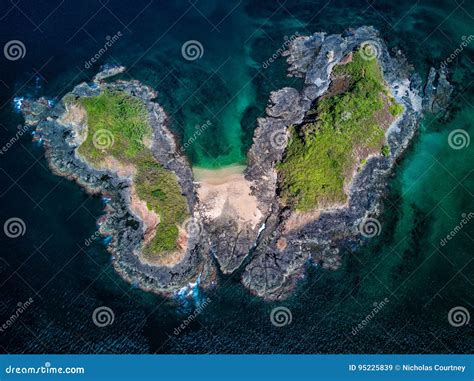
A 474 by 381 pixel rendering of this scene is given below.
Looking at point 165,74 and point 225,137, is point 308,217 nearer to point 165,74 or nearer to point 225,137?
point 225,137

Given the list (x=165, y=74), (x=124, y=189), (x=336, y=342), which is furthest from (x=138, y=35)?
(x=336, y=342)

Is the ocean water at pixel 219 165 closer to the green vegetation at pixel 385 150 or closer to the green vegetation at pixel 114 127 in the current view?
the green vegetation at pixel 385 150

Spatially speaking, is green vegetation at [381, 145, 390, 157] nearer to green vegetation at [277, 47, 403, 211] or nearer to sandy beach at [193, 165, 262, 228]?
green vegetation at [277, 47, 403, 211]

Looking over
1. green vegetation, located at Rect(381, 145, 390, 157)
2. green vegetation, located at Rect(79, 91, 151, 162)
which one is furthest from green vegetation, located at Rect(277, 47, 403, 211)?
green vegetation, located at Rect(79, 91, 151, 162)

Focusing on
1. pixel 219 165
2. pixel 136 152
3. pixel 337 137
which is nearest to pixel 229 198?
pixel 219 165

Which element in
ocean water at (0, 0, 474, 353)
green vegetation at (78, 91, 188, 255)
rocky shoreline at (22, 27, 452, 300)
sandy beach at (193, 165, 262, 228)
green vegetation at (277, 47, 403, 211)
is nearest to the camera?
ocean water at (0, 0, 474, 353)

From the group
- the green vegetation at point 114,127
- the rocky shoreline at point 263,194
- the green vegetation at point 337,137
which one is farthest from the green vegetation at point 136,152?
the green vegetation at point 337,137
